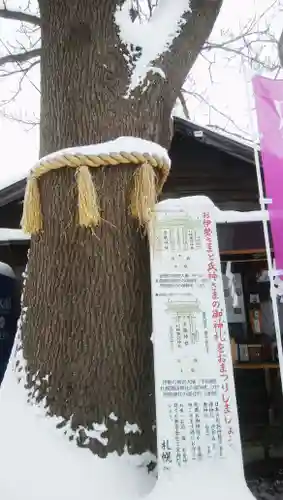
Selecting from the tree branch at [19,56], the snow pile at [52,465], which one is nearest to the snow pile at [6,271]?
the tree branch at [19,56]

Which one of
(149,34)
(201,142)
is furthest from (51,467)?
(201,142)

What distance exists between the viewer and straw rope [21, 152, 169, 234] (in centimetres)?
266

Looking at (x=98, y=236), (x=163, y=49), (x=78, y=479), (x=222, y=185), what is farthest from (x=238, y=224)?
(x=78, y=479)

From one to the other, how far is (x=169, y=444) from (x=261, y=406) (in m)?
3.57

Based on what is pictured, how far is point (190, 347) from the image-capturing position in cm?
253

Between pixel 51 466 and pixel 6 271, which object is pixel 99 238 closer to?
pixel 51 466

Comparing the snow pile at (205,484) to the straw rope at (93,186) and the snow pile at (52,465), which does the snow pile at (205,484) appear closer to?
the snow pile at (52,465)

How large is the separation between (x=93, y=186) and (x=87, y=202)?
0.11 metres

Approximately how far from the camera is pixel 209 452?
7.66ft

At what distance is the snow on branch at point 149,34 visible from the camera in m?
3.13

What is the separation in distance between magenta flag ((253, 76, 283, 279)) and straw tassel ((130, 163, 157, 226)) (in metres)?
0.81

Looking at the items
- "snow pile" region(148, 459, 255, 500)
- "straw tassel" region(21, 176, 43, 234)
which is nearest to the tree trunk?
"straw tassel" region(21, 176, 43, 234)

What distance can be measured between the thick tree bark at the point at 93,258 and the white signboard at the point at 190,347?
0.49ft

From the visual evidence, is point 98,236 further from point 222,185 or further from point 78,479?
point 222,185
